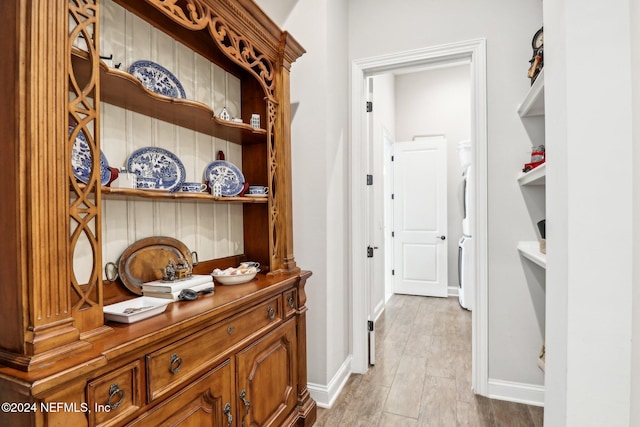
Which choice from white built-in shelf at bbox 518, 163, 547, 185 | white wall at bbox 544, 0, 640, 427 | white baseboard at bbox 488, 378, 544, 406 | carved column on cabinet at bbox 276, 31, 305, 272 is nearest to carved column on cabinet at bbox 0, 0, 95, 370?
carved column on cabinet at bbox 276, 31, 305, 272

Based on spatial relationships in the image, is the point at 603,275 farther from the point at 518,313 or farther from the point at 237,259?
the point at 237,259

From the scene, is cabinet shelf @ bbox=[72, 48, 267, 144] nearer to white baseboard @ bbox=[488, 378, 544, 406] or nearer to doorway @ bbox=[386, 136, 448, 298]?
white baseboard @ bbox=[488, 378, 544, 406]

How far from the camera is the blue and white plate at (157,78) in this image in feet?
4.65

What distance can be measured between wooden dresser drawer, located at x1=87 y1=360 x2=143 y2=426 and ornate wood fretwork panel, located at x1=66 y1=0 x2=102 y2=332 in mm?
157

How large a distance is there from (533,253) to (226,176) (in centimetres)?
181

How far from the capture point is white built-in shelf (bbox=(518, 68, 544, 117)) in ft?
5.90

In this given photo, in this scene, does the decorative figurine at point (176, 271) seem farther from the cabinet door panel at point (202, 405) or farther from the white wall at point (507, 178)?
the white wall at point (507, 178)

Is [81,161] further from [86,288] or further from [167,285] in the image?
[167,285]

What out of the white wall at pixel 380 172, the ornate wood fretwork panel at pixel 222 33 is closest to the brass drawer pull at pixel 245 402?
the ornate wood fretwork panel at pixel 222 33

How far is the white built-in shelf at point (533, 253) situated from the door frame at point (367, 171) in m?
0.23

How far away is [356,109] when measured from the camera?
8.79 ft

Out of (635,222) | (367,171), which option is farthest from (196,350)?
(367,171)

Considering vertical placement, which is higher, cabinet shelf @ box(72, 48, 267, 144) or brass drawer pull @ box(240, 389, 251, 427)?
cabinet shelf @ box(72, 48, 267, 144)

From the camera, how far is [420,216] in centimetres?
502
